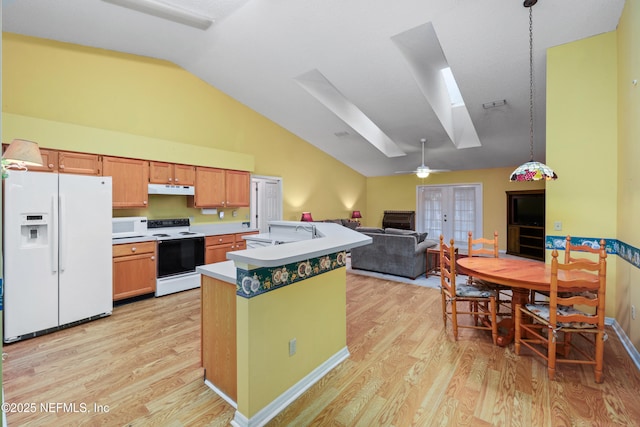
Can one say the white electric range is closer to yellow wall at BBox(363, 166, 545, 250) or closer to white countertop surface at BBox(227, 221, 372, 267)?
white countertop surface at BBox(227, 221, 372, 267)

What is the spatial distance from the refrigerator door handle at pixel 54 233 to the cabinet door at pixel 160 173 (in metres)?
1.37

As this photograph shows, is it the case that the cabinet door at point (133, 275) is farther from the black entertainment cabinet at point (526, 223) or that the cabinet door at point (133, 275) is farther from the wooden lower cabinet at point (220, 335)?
the black entertainment cabinet at point (526, 223)

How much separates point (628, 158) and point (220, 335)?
3947 mm

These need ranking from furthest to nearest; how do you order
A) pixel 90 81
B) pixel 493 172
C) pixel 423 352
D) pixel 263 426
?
pixel 493 172 < pixel 90 81 < pixel 423 352 < pixel 263 426

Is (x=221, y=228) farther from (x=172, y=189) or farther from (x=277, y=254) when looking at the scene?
(x=277, y=254)

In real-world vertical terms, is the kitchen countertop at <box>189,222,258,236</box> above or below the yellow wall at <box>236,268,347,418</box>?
above

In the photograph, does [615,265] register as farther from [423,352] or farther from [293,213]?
[293,213]

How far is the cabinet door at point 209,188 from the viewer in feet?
16.2

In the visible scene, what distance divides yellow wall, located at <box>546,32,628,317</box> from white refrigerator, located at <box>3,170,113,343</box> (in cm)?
530

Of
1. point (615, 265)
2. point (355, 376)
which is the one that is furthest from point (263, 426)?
point (615, 265)

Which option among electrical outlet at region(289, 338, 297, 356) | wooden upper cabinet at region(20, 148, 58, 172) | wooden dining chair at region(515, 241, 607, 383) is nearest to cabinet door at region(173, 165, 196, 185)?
wooden upper cabinet at region(20, 148, 58, 172)

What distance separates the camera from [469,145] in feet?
21.4

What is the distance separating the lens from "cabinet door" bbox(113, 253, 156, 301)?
3807 mm

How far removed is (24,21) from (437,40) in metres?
4.92
